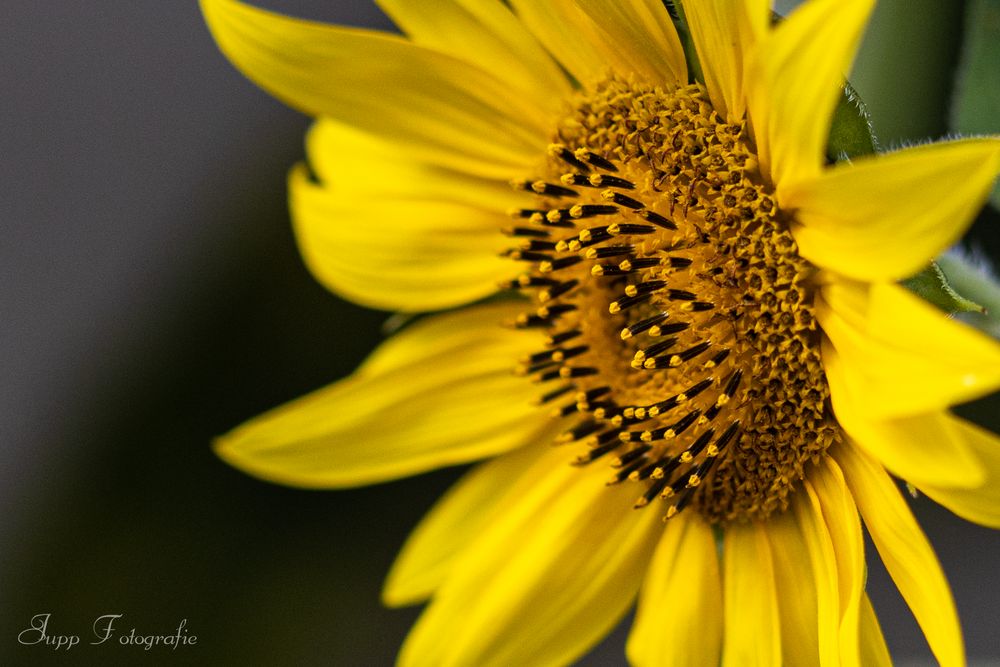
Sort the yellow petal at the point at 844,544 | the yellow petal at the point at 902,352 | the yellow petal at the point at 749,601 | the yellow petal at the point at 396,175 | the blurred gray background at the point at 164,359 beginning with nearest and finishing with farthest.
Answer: the yellow petal at the point at 902,352
the yellow petal at the point at 844,544
the yellow petal at the point at 749,601
the yellow petal at the point at 396,175
the blurred gray background at the point at 164,359

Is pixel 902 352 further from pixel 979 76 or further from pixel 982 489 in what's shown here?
pixel 979 76

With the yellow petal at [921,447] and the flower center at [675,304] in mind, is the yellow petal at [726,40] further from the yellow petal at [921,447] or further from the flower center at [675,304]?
the yellow petal at [921,447]

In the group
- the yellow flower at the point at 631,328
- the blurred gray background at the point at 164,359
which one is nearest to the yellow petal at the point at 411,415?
the yellow flower at the point at 631,328

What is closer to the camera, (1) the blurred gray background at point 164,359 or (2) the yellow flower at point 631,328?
(2) the yellow flower at point 631,328

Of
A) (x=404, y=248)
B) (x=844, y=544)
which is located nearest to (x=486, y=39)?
(x=404, y=248)

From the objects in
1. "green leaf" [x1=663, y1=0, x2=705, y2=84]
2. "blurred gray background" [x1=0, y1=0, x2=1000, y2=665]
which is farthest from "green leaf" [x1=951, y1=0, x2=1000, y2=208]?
"blurred gray background" [x1=0, y1=0, x2=1000, y2=665]

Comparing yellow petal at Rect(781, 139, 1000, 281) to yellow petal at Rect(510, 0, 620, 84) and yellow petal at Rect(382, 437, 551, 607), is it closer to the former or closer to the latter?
yellow petal at Rect(510, 0, 620, 84)

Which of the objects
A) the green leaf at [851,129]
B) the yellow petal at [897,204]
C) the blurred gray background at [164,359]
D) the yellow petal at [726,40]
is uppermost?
the yellow petal at [726,40]
